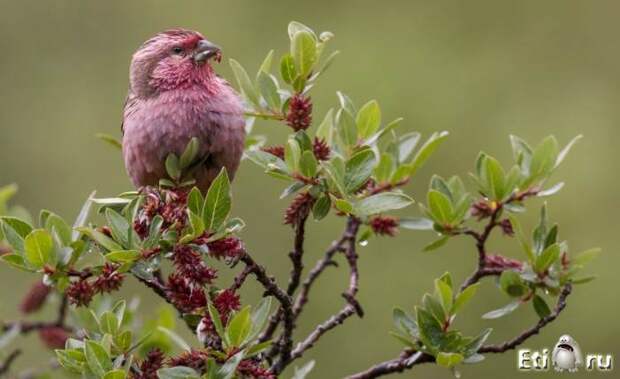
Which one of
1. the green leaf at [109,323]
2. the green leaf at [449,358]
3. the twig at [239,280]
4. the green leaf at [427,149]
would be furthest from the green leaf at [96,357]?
the green leaf at [427,149]

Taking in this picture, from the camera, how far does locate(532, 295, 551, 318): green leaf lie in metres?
3.72

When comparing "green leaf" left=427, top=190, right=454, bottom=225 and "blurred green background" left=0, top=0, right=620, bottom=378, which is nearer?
"green leaf" left=427, top=190, right=454, bottom=225

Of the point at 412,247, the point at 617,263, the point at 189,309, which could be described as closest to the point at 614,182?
the point at 617,263

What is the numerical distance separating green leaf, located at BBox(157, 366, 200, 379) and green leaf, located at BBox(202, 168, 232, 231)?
43 cm

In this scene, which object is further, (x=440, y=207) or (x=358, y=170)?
(x=440, y=207)

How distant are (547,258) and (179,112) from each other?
5.42 feet

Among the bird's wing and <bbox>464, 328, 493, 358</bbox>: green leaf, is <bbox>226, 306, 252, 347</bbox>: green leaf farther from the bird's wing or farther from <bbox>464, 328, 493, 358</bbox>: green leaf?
the bird's wing

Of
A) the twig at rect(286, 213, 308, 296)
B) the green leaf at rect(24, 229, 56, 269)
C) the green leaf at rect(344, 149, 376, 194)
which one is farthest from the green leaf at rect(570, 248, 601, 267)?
the green leaf at rect(24, 229, 56, 269)

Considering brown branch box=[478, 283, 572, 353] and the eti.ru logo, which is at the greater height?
brown branch box=[478, 283, 572, 353]

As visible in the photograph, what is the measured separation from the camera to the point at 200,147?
4.32 meters

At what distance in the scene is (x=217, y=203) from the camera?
10.7 feet

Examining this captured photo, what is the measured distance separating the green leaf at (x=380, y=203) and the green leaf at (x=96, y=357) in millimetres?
888

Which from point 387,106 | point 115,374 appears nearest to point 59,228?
point 115,374

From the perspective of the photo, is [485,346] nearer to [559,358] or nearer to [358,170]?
[559,358]
